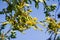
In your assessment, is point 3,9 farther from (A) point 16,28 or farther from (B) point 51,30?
(B) point 51,30

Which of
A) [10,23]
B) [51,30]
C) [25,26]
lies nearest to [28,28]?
[25,26]

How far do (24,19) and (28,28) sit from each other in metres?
0.24

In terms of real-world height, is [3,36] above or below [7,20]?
below

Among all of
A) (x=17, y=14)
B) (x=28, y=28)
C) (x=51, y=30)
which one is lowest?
(x=51, y=30)

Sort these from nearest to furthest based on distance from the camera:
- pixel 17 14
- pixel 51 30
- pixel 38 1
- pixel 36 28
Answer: pixel 38 1, pixel 36 28, pixel 17 14, pixel 51 30

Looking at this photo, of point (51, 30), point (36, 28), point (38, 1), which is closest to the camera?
point (38, 1)

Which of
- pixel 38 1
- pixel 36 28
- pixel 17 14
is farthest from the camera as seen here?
pixel 17 14

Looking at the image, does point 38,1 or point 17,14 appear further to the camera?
point 17,14

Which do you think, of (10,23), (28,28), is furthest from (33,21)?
(10,23)

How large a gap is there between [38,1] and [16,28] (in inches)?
60.4

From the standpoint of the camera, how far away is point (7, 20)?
4.22 meters

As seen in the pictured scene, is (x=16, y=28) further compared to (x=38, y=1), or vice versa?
(x=16, y=28)

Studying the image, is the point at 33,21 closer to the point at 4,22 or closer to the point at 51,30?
the point at 4,22

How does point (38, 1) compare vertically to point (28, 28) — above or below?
above
